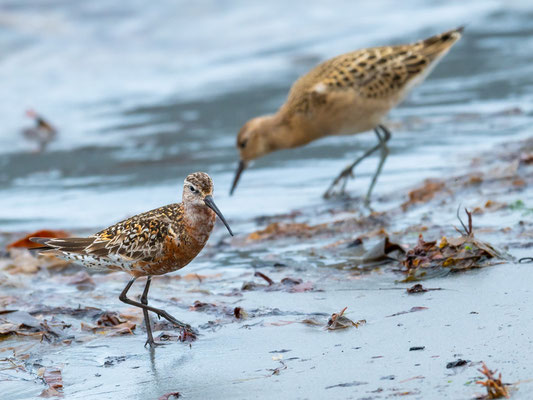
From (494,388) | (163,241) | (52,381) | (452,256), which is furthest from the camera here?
(452,256)

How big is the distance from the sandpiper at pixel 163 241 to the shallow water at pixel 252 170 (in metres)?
0.41

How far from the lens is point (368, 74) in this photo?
9.14 m

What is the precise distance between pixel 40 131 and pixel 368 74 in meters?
6.07

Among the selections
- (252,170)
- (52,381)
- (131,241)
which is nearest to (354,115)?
(252,170)

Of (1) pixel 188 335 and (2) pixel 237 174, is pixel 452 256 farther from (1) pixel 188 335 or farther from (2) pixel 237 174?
(2) pixel 237 174

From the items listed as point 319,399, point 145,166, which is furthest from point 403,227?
point 145,166

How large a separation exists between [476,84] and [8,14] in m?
12.0

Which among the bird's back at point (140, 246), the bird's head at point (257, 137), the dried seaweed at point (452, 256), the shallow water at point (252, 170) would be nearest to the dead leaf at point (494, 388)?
the shallow water at point (252, 170)

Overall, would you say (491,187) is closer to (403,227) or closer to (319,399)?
(403,227)

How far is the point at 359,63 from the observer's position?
30.2ft

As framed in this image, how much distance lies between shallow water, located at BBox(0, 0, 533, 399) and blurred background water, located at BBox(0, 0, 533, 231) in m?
0.05

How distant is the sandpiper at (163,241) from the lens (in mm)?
5113

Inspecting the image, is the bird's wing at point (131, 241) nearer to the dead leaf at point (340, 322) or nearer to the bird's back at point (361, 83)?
the dead leaf at point (340, 322)

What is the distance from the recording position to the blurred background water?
31.6ft
